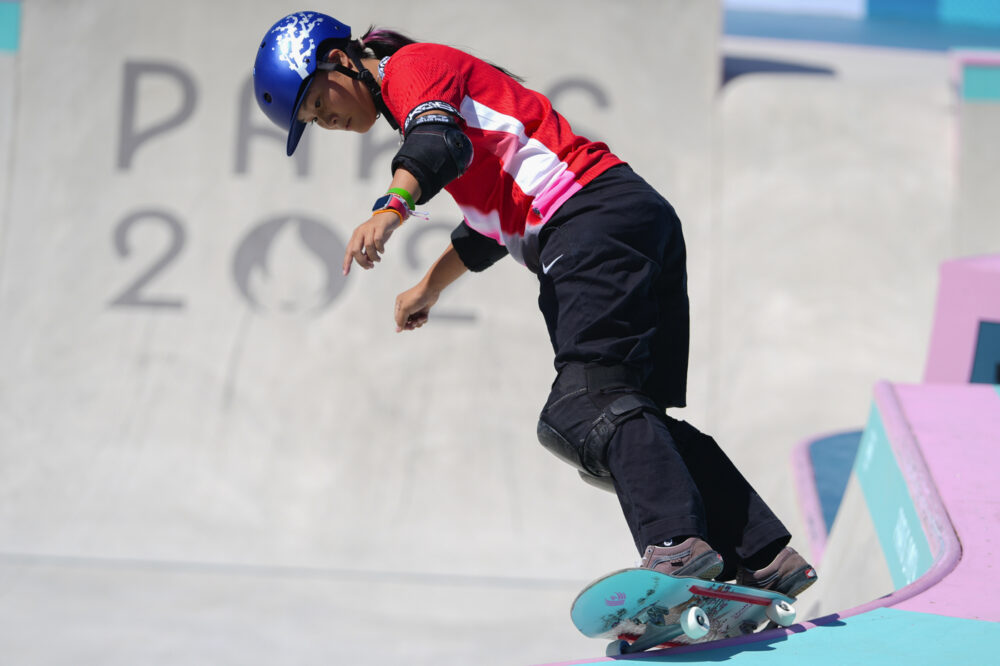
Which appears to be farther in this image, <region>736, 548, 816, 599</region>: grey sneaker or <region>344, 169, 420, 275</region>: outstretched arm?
<region>736, 548, 816, 599</region>: grey sneaker

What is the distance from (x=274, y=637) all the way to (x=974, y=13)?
46.6 feet

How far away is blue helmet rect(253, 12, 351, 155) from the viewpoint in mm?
2133

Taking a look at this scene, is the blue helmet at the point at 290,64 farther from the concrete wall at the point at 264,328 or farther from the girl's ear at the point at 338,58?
the concrete wall at the point at 264,328

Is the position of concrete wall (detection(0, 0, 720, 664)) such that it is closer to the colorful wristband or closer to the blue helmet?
the blue helmet

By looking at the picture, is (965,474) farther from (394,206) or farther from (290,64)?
(290,64)

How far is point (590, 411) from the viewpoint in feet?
6.27

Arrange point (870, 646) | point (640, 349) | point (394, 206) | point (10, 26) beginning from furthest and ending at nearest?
1. point (10, 26)
2. point (640, 349)
3. point (394, 206)
4. point (870, 646)

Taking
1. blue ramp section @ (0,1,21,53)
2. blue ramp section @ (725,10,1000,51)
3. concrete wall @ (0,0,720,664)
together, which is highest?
blue ramp section @ (725,10,1000,51)

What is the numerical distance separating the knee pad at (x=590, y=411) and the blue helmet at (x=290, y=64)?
85 centimetres

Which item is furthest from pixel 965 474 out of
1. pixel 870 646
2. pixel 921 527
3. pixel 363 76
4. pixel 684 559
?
pixel 363 76

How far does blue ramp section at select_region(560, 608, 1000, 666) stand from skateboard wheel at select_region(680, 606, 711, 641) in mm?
Answer: 28

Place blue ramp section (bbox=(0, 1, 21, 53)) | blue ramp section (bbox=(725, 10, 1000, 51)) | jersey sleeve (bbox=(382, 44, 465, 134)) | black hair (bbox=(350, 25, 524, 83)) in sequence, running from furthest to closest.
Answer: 1. blue ramp section (bbox=(725, 10, 1000, 51))
2. blue ramp section (bbox=(0, 1, 21, 53))
3. black hair (bbox=(350, 25, 524, 83))
4. jersey sleeve (bbox=(382, 44, 465, 134))

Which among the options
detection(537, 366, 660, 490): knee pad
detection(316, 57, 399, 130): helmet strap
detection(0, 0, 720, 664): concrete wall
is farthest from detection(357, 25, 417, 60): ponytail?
detection(0, 0, 720, 664): concrete wall

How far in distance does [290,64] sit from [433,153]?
→ 0.51 metres
